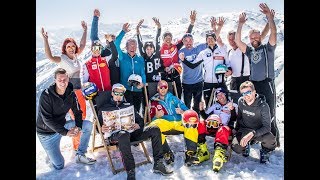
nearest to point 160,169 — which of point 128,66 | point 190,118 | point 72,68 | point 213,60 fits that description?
point 190,118

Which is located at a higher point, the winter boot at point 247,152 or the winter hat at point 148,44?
the winter hat at point 148,44

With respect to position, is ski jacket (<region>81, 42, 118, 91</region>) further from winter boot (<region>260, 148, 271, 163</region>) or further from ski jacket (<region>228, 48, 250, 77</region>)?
winter boot (<region>260, 148, 271, 163</region>)

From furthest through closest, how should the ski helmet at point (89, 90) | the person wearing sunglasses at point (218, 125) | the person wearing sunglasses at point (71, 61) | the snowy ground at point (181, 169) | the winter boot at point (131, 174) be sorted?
the person wearing sunglasses at point (71, 61) → the ski helmet at point (89, 90) → the person wearing sunglasses at point (218, 125) → the snowy ground at point (181, 169) → the winter boot at point (131, 174)

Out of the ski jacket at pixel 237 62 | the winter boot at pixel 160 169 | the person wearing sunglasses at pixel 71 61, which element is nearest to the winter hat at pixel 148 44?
the person wearing sunglasses at pixel 71 61

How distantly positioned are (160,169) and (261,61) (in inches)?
102

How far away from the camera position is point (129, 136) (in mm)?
5512

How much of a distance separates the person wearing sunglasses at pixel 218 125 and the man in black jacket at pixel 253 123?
218 mm

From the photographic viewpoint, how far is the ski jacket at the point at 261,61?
6.52 metres

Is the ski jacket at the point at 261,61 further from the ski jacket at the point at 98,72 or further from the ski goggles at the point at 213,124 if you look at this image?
the ski jacket at the point at 98,72

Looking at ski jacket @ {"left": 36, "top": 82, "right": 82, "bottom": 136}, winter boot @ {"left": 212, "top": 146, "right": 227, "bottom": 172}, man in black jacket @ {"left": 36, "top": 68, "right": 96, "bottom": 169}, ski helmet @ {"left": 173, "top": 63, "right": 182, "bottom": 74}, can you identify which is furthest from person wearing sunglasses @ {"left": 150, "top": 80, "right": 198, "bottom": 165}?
ski jacket @ {"left": 36, "top": 82, "right": 82, "bottom": 136}

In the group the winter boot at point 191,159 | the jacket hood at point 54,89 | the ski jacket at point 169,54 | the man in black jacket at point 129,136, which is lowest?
the winter boot at point 191,159

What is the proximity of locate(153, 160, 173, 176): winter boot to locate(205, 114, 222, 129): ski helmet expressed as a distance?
42.8 inches
